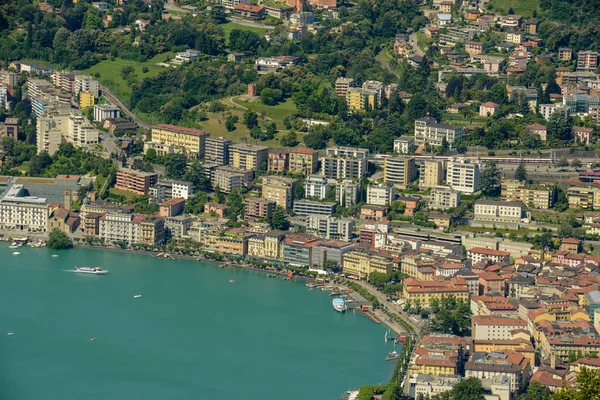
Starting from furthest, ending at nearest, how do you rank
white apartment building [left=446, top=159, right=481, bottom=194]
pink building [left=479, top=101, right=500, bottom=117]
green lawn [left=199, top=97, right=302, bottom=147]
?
green lawn [left=199, top=97, right=302, bottom=147]
pink building [left=479, top=101, right=500, bottom=117]
white apartment building [left=446, top=159, right=481, bottom=194]

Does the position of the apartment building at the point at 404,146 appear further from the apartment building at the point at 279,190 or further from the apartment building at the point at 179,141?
the apartment building at the point at 179,141

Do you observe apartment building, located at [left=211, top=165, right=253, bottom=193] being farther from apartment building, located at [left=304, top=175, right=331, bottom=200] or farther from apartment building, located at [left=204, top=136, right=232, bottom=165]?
apartment building, located at [left=304, top=175, right=331, bottom=200]

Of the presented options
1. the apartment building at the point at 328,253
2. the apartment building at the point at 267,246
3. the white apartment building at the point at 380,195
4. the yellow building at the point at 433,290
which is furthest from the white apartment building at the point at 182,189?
the yellow building at the point at 433,290

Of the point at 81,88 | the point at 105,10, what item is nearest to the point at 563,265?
the point at 81,88

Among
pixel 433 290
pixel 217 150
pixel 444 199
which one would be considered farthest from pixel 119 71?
pixel 433 290

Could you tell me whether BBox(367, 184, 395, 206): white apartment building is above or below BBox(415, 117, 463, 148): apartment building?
below

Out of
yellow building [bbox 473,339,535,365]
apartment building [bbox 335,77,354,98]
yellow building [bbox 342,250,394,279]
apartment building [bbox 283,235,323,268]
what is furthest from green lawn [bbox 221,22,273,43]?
yellow building [bbox 473,339,535,365]

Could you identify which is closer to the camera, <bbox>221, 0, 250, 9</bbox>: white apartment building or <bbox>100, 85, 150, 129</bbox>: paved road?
<bbox>100, 85, 150, 129</bbox>: paved road

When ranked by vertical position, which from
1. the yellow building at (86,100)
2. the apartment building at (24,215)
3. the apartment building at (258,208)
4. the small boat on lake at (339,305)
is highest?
the yellow building at (86,100)
